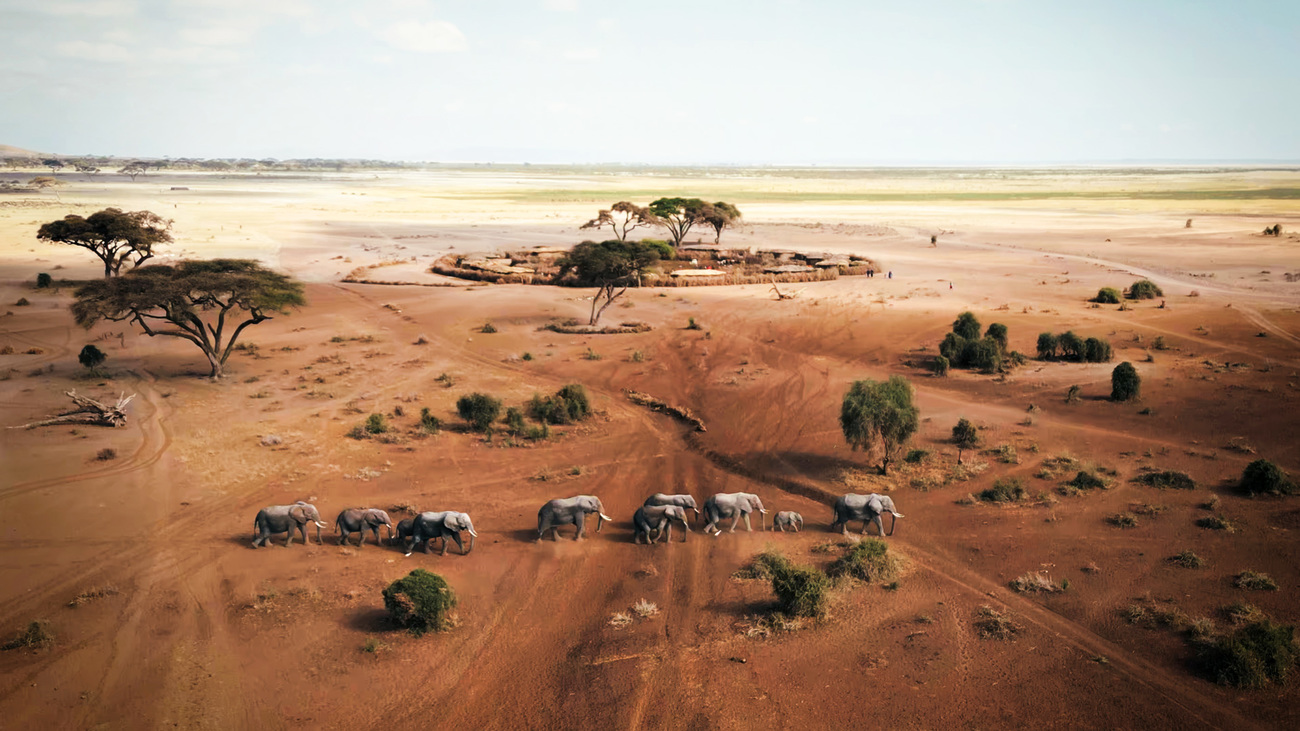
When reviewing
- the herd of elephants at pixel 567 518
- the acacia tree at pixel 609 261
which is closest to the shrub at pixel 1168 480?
the herd of elephants at pixel 567 518

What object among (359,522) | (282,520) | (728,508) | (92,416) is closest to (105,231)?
(92,416)

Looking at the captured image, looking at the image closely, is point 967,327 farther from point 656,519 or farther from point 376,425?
point 376,425

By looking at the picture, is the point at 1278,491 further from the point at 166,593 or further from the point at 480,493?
the point at 166,593

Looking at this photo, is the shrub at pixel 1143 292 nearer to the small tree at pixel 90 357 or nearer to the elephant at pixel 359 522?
the elephant at pixel 359 522

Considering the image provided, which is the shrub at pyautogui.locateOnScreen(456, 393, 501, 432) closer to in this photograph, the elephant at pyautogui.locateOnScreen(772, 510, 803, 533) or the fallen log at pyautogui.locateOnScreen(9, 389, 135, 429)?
the elephant at pyautogui.locateOnScreen(772, 510, 803, 533)

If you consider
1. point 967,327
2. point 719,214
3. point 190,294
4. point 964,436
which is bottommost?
point 964,436

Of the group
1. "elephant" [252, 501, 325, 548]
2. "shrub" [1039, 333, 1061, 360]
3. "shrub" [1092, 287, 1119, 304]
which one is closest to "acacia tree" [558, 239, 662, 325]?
"shrub" [1039, 333, 1061, 360]

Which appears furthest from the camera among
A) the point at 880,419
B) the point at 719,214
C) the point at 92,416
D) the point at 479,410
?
the point at 719,214

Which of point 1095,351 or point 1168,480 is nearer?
point 1168,480

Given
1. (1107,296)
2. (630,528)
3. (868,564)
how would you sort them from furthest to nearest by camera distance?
1. (1107,296)
2. (630,528)
3. (868,564)
